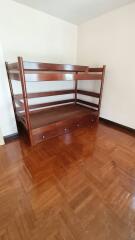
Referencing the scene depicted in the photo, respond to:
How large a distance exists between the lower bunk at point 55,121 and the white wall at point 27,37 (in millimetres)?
480

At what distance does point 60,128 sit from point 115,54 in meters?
1.67

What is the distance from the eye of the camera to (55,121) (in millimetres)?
2076

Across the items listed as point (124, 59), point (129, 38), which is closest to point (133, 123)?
point (124, 59)

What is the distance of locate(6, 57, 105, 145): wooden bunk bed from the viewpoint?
1646mm

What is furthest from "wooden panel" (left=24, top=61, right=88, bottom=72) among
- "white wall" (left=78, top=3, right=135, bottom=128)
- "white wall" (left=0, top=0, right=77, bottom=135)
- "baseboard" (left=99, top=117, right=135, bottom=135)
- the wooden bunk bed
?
"baseboard" (left=99, top=117, right=135, bottom=135)

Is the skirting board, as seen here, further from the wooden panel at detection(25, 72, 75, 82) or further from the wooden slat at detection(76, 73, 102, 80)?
the wooden panel at detection(25, 72, 75, 82)

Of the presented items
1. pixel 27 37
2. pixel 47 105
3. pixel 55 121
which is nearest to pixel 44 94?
pixel 47 105

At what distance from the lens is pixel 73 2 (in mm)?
1861

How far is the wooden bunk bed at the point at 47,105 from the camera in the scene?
165cm

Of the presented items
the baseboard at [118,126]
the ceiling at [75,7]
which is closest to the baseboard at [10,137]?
the baseboard at [118,126]

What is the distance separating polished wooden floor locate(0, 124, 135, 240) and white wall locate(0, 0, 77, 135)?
2.72 ft

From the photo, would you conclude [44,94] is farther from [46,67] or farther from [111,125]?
[111,125]

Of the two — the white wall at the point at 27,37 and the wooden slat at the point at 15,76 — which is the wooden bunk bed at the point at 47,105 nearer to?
the wooden slat at the point at 15,76

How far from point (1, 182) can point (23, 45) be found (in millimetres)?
2096
